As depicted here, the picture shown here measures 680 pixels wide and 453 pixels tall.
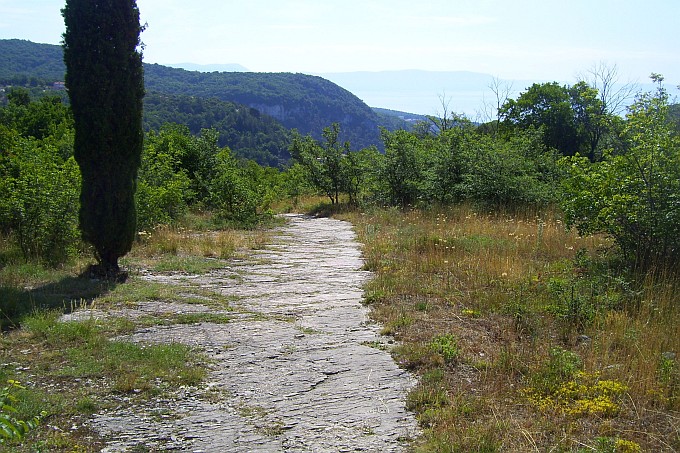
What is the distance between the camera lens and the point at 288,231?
14.1 meters

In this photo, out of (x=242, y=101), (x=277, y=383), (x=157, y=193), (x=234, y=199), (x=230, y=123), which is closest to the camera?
(x=277, y=383)

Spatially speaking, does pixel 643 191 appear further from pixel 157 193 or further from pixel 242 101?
pixel 242 101

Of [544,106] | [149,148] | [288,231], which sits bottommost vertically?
[288,231]

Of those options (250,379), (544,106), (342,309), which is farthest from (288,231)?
(544,106)

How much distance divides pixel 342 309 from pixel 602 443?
372 cm

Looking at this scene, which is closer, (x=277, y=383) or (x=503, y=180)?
(x=277, y=383)

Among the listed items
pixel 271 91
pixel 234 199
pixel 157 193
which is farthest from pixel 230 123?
pixel 157 193

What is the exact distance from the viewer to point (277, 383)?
4.62 m

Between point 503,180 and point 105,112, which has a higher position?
point 105,112

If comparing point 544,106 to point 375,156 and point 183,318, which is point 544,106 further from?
point 183,318

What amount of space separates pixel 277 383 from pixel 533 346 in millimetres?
2430

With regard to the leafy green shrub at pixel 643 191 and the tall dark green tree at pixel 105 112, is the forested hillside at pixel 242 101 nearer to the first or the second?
the tall dark green tree at pixel 105 112

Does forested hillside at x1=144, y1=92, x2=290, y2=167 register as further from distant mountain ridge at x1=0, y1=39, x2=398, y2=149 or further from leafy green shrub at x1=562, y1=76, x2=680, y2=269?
leafy green shrub at x1=562, y1=76, x2=680, y2=269

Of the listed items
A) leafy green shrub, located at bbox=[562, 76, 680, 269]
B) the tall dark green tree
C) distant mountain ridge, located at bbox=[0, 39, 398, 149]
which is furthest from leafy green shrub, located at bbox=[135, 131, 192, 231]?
distant mountain ridge, located at bbox=[0, 39, 398, 149]
